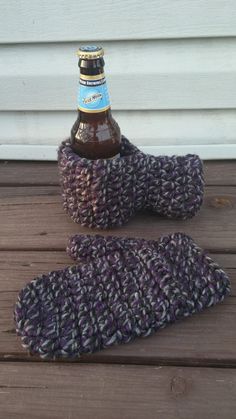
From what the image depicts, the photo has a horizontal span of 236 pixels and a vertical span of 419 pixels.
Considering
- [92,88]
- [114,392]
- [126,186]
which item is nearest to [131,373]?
[114,392]

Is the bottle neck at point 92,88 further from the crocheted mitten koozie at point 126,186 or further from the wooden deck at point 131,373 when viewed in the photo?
the wooden deck at point 131,373

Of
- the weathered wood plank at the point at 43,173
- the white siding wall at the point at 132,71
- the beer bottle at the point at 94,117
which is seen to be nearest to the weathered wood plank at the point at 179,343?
the beer bottle at the point at 94,117

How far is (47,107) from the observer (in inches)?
39.1

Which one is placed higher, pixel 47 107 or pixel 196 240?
pixel 47 107

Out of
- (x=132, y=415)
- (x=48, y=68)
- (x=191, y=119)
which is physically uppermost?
(x=48, y=68)

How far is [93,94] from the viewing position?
0.65 metres

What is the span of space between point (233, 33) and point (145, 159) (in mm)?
371

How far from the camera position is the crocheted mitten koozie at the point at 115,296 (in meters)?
0.50

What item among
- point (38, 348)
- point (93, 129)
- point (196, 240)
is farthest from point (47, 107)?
point (38, 348)

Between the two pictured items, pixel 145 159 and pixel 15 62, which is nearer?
pixel 145 159

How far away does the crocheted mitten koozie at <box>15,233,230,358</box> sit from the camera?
0.50 meters

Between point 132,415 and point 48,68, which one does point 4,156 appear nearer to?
point 48,68

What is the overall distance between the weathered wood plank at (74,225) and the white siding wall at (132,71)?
0.80 feet

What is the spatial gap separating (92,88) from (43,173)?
367 mm
